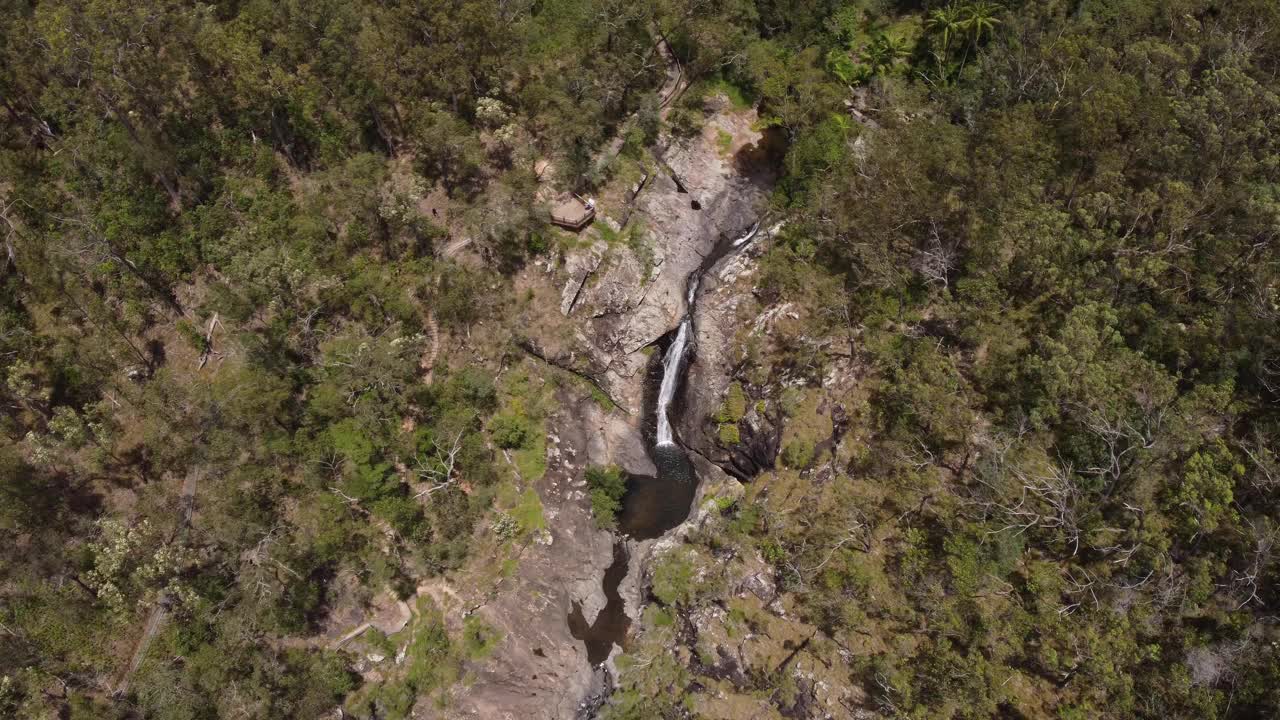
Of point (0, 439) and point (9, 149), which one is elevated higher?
point (9, 149)

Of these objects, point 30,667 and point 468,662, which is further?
point 468,662

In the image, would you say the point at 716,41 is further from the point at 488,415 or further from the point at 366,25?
the point at 488,415

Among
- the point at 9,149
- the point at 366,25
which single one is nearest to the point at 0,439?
the point at 9,149

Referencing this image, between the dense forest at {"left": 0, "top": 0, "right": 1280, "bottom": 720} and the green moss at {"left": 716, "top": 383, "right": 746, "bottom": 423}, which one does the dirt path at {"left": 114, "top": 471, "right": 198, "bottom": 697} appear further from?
the green moss at {"left": 716, "top": 383, "right": 746, "bottom": 423}

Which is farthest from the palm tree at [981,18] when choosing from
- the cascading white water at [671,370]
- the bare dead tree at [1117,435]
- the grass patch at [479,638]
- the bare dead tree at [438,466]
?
the grass patch at [479,638]

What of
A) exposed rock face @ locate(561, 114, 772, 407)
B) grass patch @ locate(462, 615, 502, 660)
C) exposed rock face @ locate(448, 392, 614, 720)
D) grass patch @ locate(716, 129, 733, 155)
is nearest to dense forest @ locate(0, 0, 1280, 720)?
grass patch @ locate(462, 615, 502, 660)

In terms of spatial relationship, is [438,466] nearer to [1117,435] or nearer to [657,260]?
[657,260]

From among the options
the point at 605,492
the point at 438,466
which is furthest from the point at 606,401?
the point at 438,466

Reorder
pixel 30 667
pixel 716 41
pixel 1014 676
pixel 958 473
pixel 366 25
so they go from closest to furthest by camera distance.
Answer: pixel 1014 676 → pixel 30 667 → pixel 958 473 → pixel 366 25 → pixel 716 41
